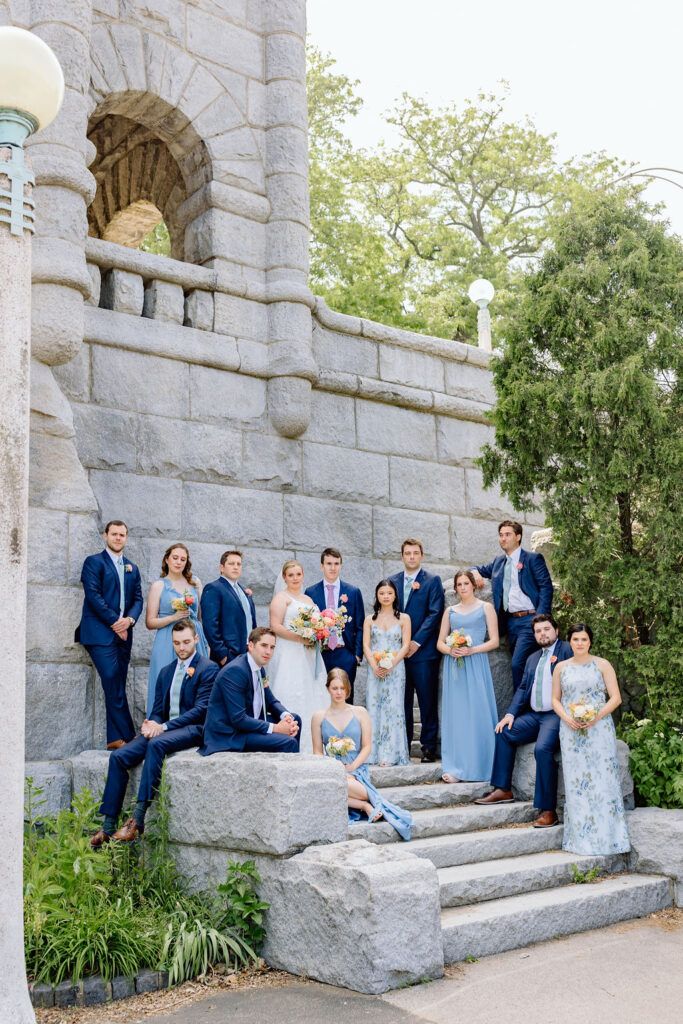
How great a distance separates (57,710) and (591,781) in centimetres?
369

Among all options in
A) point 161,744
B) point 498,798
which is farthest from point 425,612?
point 161,744

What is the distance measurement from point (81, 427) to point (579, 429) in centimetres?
397

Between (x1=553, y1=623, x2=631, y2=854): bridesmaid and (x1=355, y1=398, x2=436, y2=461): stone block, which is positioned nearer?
(x1=553, y1=623, x2=631, y2=854): bridesmaid

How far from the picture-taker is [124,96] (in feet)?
28.8

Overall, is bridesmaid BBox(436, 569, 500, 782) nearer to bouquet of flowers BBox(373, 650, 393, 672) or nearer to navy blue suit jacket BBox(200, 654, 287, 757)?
bouquet of flowers BBox(373, 650, 393, 672)

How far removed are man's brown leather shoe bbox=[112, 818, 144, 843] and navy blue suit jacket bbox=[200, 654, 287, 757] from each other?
2.02 feet

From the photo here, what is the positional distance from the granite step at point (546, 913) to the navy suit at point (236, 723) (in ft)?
4.62

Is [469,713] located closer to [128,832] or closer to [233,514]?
[233,514]

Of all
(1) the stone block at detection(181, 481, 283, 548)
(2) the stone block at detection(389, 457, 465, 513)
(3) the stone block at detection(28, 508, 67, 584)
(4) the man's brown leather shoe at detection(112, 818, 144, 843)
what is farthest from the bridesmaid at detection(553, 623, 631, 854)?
(3) the stone block at detection(28, 508, 67, 584)

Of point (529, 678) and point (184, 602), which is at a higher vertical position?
point (184, 602)

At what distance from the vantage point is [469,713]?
7648mm

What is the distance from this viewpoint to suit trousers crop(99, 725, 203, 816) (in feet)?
20.2

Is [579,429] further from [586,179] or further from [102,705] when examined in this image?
[586,179]

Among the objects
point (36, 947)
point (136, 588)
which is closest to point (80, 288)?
point (136, 588)
